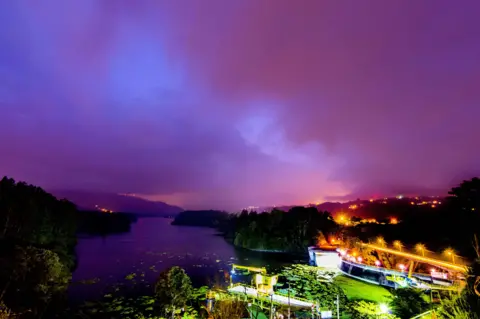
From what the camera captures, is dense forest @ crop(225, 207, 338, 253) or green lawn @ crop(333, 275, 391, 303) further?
dense forest @ crop(225, 207, 338, 253)

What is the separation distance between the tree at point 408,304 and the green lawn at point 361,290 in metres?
5.73

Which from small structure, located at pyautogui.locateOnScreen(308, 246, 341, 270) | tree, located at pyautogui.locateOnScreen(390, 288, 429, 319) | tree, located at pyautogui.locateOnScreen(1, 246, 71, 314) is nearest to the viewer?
tree, located at pyautogui.locateOnScreen(390, 288, 429, 319)

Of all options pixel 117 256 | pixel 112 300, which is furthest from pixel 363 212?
pixel 112 300

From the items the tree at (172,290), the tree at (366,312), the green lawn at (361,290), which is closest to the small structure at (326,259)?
the green lawn at (361,290)

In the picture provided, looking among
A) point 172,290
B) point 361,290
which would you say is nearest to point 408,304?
point 361,290

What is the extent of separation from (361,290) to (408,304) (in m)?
13.4

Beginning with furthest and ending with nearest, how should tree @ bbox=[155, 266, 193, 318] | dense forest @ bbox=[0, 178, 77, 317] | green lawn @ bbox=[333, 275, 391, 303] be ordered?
green lawn @ bbox=[333, 275, 391, 303], dense forest @ bbox=[0, 178, 77, 317], tree @ bbox=[155, 266, 193, 318]

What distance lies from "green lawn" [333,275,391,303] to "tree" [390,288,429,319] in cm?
573

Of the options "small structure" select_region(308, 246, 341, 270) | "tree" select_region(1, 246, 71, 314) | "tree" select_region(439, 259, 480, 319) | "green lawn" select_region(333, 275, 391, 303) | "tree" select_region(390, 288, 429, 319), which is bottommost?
"green lawn" select_region(333, 275, 391, 303)

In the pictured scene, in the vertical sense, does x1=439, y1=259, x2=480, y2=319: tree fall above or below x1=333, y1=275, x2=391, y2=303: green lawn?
above

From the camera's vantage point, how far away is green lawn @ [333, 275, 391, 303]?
25.6 m

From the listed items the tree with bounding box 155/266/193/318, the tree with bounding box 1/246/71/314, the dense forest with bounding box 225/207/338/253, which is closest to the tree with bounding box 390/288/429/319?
the tree with bounding box 155/266/193/318

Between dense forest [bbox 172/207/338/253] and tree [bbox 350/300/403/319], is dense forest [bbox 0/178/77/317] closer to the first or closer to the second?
tree [bbox 350/300/403/319]

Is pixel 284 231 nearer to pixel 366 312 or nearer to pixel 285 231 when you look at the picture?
pixel 285 231
